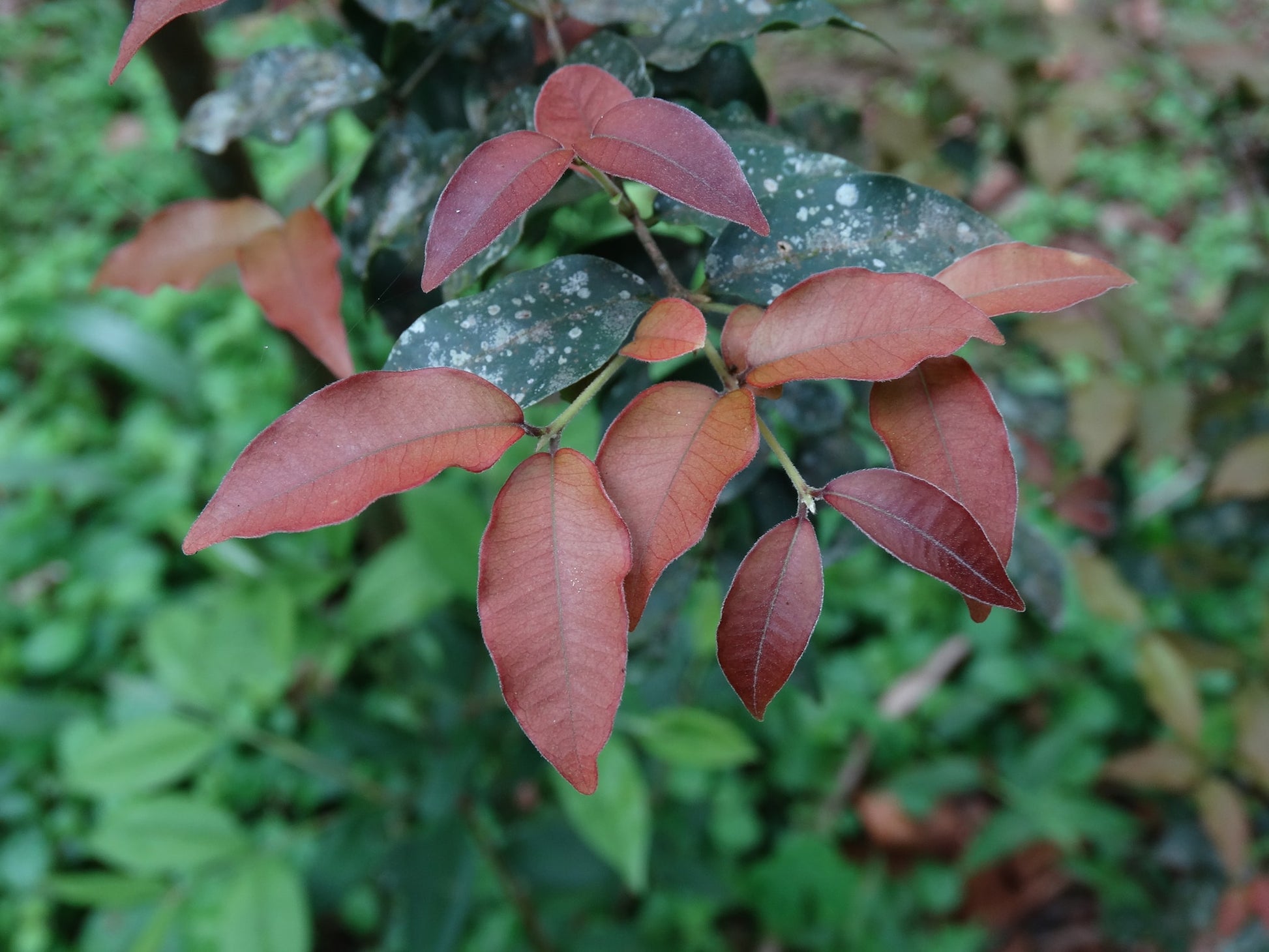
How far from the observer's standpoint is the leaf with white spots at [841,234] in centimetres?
42

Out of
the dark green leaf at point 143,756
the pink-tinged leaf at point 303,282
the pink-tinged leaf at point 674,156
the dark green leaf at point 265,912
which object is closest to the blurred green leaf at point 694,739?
the dark green leaf at point 265,912

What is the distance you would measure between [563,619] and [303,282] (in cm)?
29

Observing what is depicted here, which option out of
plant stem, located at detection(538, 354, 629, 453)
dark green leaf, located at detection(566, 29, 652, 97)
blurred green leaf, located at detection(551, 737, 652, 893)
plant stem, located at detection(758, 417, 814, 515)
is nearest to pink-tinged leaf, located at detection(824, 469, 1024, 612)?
plant stem, located at detection(758, 417, 814, 515)

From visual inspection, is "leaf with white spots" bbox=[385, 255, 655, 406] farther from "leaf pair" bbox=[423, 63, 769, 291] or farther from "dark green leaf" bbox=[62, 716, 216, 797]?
"dark green leaf" bbox=[62, 716, 216, 797]

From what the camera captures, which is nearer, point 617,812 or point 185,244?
point 185,244

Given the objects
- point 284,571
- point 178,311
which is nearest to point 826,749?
point 284,571

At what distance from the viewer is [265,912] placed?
Result: 3.32 ft

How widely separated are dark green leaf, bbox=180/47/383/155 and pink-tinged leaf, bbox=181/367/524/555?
0.28 metres

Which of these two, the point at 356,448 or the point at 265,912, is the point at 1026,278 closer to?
the point at 356,448

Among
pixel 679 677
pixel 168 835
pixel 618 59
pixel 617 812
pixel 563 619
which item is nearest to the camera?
pixel 563 619

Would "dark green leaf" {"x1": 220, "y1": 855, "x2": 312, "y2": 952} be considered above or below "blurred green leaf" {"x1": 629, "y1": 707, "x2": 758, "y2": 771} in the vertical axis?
below

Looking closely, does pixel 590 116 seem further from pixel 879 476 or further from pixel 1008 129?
pixel 1008 129

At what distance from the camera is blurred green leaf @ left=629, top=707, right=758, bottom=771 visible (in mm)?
1009

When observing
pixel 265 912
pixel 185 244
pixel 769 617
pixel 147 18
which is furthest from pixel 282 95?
pixel 265 912
